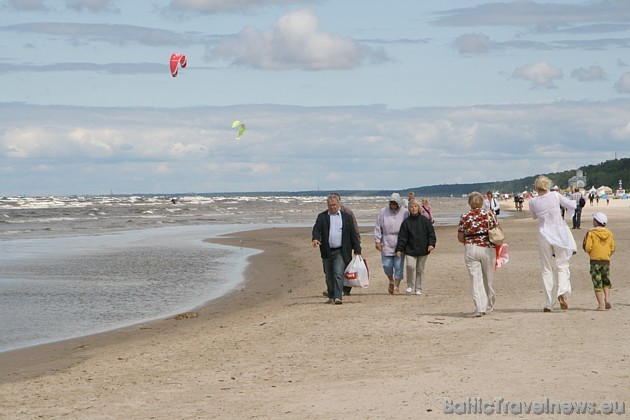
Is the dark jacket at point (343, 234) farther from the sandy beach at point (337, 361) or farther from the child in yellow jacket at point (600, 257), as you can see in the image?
the child in yellow jacket at point (600, 257)

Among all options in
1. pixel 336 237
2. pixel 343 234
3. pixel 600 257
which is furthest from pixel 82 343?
pixel 600 257

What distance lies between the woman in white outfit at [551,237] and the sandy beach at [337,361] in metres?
0.41

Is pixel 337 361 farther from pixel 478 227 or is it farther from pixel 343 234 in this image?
pixel 343 234

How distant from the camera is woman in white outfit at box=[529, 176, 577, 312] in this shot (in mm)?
12148

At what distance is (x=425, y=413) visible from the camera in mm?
7078

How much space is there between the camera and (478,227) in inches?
477

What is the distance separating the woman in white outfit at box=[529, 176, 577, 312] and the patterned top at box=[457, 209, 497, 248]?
60 centimetres

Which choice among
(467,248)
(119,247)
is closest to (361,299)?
Answer: (467,248)

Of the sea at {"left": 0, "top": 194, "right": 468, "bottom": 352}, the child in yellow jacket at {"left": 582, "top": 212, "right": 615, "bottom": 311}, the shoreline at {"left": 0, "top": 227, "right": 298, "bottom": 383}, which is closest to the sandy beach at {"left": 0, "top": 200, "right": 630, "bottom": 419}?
the shoreline at {"left": 0, "top": 227, "right": 298, "bottom": 383}

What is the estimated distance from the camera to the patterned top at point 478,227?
39.8 feet

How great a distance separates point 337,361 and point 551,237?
404cm

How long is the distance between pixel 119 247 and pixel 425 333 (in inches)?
939

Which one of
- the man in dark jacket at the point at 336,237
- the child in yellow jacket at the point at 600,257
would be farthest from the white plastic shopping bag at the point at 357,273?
the child in yellow jacket at the point at 600,257

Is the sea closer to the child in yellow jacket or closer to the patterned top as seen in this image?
the patterned top
